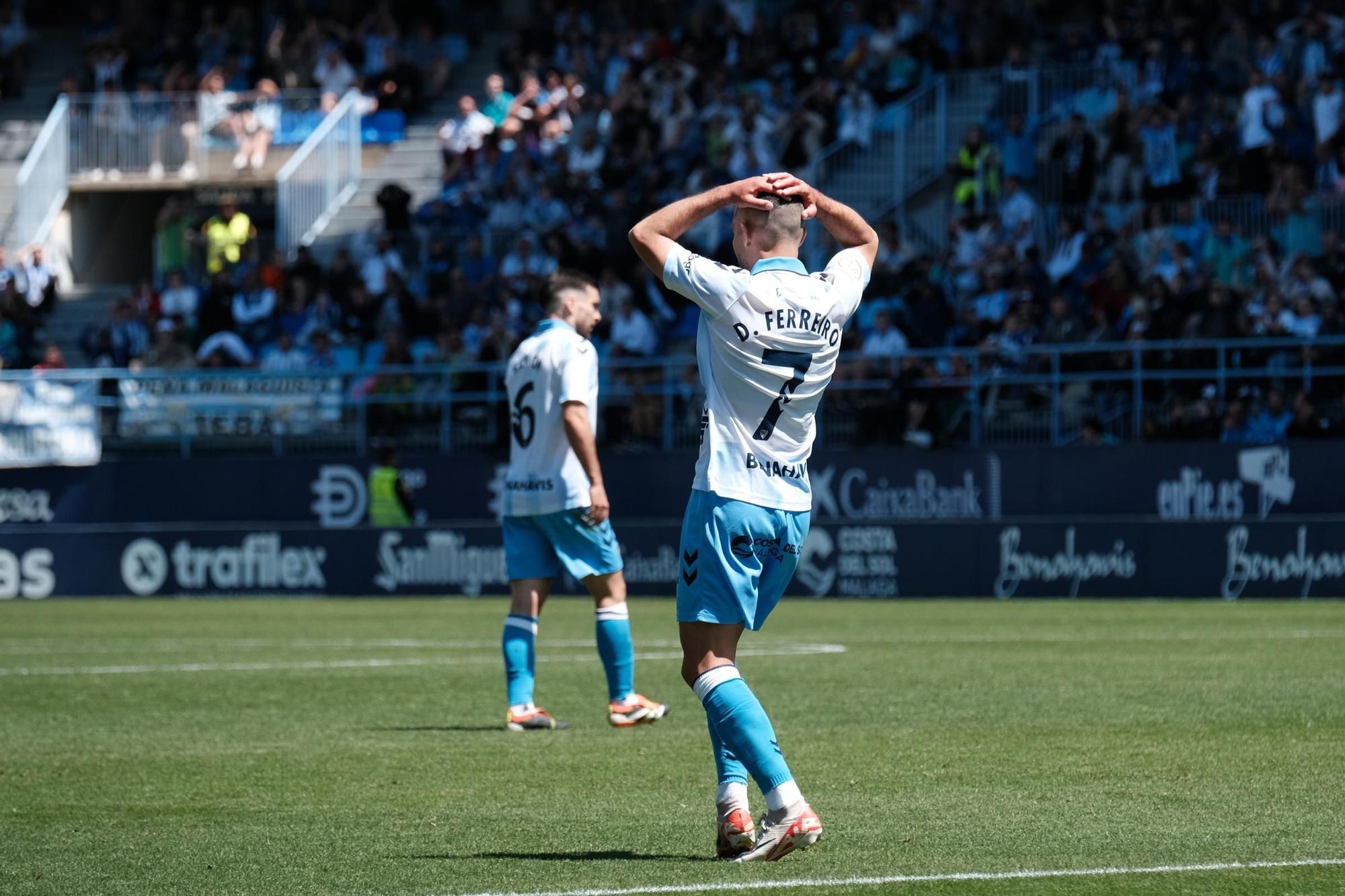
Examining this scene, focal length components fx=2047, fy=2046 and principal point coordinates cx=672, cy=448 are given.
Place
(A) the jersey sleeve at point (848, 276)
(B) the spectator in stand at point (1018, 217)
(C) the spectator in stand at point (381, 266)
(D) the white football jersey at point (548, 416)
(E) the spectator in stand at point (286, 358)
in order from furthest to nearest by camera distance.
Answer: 1. (C) the spectator in stand at point (381, 266)
2. (E) the spectator in stand at point (286, 358)
3. (B) the spectator in stand at point (1018, 217)
4. (D) the white football jersey at point (548, 416)
5. (A) the jersey sleeve at point (848, 276)

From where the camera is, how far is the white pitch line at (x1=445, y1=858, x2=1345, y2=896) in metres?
6.04

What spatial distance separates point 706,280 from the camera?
6.83m

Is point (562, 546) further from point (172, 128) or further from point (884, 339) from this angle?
point (172, 128)

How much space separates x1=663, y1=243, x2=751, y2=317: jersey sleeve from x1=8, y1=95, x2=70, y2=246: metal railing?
3212 cm

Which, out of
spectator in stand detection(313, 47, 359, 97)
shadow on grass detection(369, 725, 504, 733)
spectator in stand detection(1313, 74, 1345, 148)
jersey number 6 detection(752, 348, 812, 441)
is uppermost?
spectator in stand detection(313, 47, 359, 97)

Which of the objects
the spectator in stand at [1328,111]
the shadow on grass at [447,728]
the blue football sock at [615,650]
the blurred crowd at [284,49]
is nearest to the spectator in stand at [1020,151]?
the spectator in stand at [1328,111]

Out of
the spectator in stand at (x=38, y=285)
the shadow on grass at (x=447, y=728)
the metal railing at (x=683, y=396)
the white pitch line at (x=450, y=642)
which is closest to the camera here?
the shadow on grass at (x=447, y=728)

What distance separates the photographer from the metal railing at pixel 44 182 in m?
36.8

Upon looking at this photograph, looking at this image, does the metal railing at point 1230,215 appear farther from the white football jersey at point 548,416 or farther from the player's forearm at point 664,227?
the player's forearm at point 664,227

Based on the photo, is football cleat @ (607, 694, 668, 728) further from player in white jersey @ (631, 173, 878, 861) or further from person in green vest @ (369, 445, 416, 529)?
person in green vest @ (369, 445, 416, 529)

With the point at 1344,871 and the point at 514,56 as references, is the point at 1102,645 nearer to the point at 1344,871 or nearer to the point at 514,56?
the point at 1344,871

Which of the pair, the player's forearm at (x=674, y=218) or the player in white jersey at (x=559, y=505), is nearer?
the player's forearm at (x=674, y=218)

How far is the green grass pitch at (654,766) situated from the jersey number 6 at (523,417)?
1.58m

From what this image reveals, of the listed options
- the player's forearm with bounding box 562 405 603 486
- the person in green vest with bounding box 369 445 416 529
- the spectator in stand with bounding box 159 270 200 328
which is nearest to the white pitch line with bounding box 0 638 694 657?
the player's forearm with bounding box 562 405 603 486
